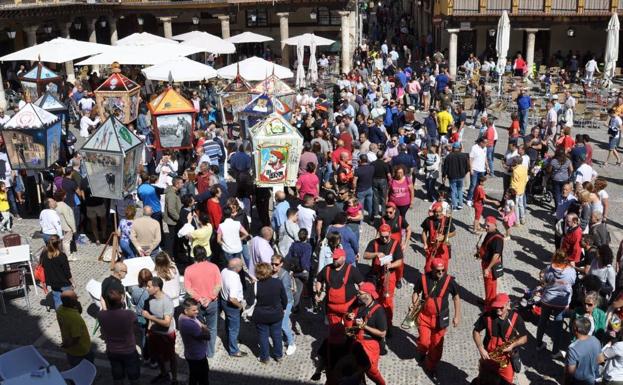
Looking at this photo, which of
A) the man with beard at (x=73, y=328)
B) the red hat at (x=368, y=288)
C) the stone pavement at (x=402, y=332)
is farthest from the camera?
the stone pavement at (x=402, y=332)

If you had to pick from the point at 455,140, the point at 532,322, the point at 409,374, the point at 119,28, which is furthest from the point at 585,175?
the point at 119,28

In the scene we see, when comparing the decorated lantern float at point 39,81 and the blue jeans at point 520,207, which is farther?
the decorated lantern float at point 39,81

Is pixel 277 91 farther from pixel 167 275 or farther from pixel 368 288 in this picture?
pixel 368 288

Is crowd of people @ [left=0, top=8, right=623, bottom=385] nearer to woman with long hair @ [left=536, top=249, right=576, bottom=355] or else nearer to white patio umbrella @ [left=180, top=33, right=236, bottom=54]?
woman with long hair @ [left=536, top=249, right=576, bottom=355]

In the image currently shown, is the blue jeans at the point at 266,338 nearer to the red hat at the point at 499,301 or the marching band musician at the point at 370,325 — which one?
the marching band musician at the point at 370,325

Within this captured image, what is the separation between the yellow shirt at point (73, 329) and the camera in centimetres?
796

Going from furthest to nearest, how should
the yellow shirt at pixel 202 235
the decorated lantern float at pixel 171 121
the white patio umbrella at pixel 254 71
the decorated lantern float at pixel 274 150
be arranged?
the white patio umbrella at pixel 254 71, the decorated lantern float at pixel 171 121, the decorated lantern float at pixel 274 150, the yellow shirt at pixel 202 235

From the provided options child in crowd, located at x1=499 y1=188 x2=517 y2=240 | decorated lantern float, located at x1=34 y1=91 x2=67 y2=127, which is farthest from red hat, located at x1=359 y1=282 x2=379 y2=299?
decorated lantern float, located at x1=34 y1=91 x2=67 y2=127

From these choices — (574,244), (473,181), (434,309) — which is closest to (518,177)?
(473,181)

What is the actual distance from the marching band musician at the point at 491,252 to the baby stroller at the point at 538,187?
19.8ft

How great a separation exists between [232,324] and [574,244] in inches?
204

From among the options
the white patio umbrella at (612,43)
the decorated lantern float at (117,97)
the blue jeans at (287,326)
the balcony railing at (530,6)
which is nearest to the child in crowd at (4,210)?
the decorated lantern float at (117,97)

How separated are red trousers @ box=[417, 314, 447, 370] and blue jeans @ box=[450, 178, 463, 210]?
6354mm

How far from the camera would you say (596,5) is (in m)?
30.3
